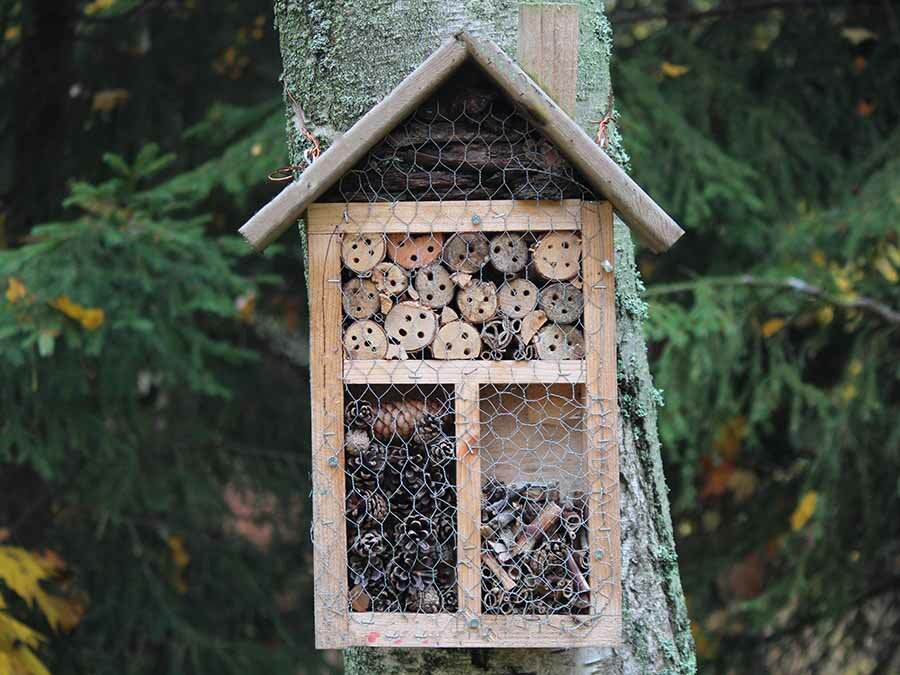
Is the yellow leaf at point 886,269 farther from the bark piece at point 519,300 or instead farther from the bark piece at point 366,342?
the bark piece at point 366,342

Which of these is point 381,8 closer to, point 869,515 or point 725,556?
point 869,515

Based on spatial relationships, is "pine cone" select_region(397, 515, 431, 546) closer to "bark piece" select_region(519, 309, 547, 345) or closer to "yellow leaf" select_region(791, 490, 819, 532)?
"bark piece" select_region(519, 309, 547, 345)

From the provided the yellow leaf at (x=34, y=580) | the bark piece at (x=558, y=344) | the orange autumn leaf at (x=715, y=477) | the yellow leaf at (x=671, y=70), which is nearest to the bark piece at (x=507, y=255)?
the bark piece at (x=558, y=344)

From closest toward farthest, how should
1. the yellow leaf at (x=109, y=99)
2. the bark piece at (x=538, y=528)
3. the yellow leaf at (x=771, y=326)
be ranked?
the bark piece at (x=538, y=528)
the yellow leaf at (x=771, y=326)
the yellow leaf at (x=109, y=99)

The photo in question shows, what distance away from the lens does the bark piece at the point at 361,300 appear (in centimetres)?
184

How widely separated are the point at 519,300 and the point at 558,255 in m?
0.10

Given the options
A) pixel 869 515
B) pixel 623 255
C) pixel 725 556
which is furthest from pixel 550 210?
pixel 725 556

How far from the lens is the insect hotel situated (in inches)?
70.7

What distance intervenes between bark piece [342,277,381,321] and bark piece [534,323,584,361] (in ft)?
0.89

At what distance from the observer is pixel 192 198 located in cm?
396

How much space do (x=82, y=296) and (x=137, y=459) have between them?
1280mm

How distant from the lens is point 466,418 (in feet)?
5.94

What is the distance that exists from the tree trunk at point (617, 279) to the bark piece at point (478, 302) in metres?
0.35

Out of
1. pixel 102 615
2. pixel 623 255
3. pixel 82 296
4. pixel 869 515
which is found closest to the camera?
pixel 623 255
